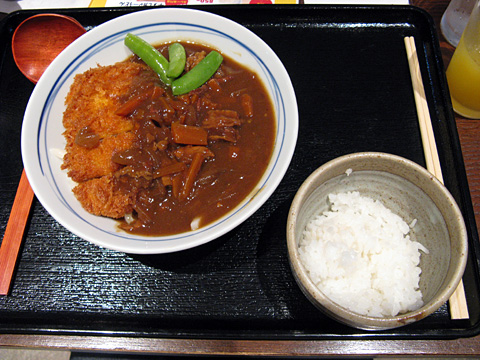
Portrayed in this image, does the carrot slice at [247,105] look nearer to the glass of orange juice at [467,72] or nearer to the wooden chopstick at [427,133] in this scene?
the wooden chopstick at [427,133]

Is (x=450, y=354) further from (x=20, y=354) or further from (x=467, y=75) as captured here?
(x=20, y=354)

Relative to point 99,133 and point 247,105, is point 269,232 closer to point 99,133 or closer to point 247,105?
point 247,105

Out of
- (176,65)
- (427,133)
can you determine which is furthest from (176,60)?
(427,133)

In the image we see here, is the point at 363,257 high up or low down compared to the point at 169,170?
down

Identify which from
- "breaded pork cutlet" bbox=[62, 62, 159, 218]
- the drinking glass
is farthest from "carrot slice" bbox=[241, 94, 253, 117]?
the drinking glass

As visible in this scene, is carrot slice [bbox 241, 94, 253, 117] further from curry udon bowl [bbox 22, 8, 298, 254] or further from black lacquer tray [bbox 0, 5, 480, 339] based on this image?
black lacquer tray [bbox 0, 5, 480, 339]

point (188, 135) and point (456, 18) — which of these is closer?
point (188, 135)
